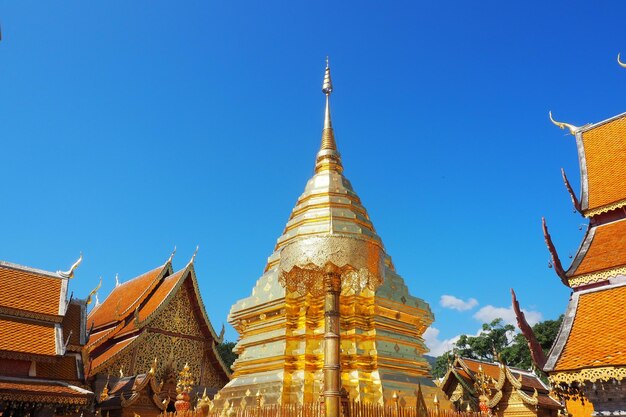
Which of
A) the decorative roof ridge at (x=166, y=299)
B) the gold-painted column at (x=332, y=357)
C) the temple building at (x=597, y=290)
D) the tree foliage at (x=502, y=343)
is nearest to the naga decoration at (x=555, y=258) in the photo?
the temple building at (x=597, y=290)

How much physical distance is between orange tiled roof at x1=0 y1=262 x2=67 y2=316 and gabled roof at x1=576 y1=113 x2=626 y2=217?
10.6 m

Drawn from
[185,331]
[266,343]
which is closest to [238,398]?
[266,343]

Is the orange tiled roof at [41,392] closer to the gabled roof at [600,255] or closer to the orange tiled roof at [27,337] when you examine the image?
the orange tiled roof at [27,337]

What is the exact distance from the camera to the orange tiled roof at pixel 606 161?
8.29m

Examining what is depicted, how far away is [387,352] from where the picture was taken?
8.24 metres

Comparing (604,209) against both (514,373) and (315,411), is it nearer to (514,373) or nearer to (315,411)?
(315,411)

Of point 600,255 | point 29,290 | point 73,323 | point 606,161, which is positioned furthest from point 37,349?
point 606,161

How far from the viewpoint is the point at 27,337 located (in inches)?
394

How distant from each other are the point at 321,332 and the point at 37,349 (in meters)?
5.71

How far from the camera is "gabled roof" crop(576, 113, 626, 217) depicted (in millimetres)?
8227

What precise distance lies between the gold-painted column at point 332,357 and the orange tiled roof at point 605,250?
4.51 metres

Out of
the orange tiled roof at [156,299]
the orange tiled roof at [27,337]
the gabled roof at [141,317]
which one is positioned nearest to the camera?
the orange tiled roof at [27,337]

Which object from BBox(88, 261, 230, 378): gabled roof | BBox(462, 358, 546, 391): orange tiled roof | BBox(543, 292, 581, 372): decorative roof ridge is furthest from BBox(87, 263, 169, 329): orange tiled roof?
BBox(543, 292, 581, 372): decorative roof ridge

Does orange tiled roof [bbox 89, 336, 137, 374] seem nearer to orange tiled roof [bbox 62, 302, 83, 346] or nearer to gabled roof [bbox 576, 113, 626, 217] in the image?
orange tiled roof [bbox 62, 302, 83, 346]
